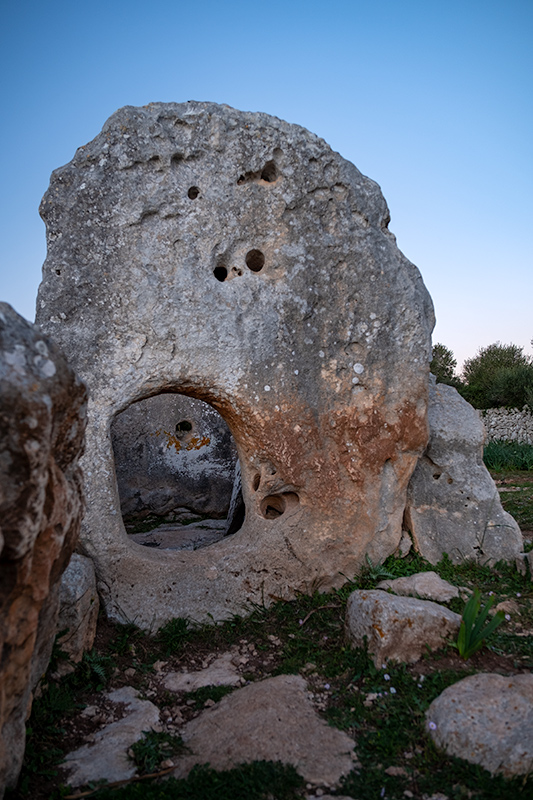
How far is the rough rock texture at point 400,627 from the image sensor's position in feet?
11.6

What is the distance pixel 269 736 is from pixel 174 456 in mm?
5239

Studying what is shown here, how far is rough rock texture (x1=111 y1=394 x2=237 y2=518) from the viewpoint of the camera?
7.74 m

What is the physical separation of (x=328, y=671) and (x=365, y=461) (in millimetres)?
1667

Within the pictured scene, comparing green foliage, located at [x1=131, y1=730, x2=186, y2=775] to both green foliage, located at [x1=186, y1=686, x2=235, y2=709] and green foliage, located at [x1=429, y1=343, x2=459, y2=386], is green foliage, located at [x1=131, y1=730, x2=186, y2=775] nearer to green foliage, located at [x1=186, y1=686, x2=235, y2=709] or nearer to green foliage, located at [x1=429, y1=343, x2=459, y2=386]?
green foliage, located at [x1=186, y1=686, x2=235, y2=709]

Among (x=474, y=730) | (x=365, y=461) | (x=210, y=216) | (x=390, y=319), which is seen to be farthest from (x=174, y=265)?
(x=474, y=730)

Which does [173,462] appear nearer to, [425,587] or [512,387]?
[425,587]

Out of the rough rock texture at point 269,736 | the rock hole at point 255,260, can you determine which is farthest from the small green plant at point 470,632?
the rock hole at point 255,260

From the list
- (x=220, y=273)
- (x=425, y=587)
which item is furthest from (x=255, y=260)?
(x=425, y=587)

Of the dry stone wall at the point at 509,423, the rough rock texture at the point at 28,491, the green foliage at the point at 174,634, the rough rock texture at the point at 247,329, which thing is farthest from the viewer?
the dry stone wall at the point at 509,423

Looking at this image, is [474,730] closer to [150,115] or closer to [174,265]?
[174,265]

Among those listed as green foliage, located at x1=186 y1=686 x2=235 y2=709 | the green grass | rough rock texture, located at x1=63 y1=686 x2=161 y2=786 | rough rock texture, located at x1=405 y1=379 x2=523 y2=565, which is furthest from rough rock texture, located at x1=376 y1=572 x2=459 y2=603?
rough rock texture, located at x1=63 y1=686 x2=161 y2=786

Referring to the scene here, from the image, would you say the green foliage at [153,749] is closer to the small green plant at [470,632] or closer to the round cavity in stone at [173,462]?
the small green plant at [470,632]

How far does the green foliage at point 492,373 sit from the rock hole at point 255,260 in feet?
47.7

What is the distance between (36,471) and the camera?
1.96m
